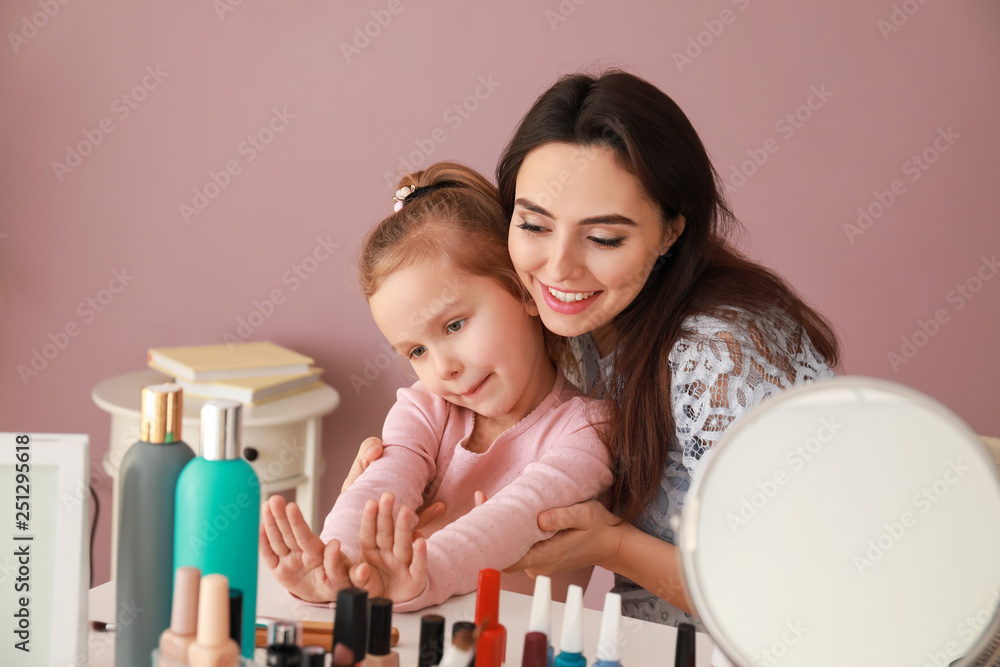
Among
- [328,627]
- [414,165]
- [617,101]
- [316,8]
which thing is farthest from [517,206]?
[316,8]

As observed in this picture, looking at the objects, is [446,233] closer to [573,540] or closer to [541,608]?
[573,540]

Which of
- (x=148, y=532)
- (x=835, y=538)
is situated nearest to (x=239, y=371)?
(x=148, y=532)

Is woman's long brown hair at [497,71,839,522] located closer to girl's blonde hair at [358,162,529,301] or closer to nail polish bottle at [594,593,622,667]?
girl's blonde hair at [358,162,529,301]

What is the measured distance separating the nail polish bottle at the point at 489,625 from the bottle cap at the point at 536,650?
0.06 feet

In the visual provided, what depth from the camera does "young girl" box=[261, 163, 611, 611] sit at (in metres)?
0.89

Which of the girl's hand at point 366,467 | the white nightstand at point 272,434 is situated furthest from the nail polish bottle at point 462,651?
the white nightstand at point 272,434

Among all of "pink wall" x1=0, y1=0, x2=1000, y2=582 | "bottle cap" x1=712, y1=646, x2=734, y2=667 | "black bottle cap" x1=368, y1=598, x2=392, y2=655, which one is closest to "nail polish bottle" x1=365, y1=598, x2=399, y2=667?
"black bottle cap" x1=368, y1=598, x2=392, y2=655

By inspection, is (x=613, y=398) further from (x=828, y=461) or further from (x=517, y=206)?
(x=828, y=461)

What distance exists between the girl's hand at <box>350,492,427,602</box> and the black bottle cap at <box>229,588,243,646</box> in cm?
20

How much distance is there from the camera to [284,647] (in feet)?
1.75

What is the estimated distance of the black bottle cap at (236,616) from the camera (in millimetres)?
567

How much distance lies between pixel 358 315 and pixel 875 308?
112cm

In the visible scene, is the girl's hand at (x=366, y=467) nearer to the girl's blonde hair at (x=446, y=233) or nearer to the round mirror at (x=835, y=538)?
the girl's blonde hair at (x=446, y=233)

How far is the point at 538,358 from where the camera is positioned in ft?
3.66
